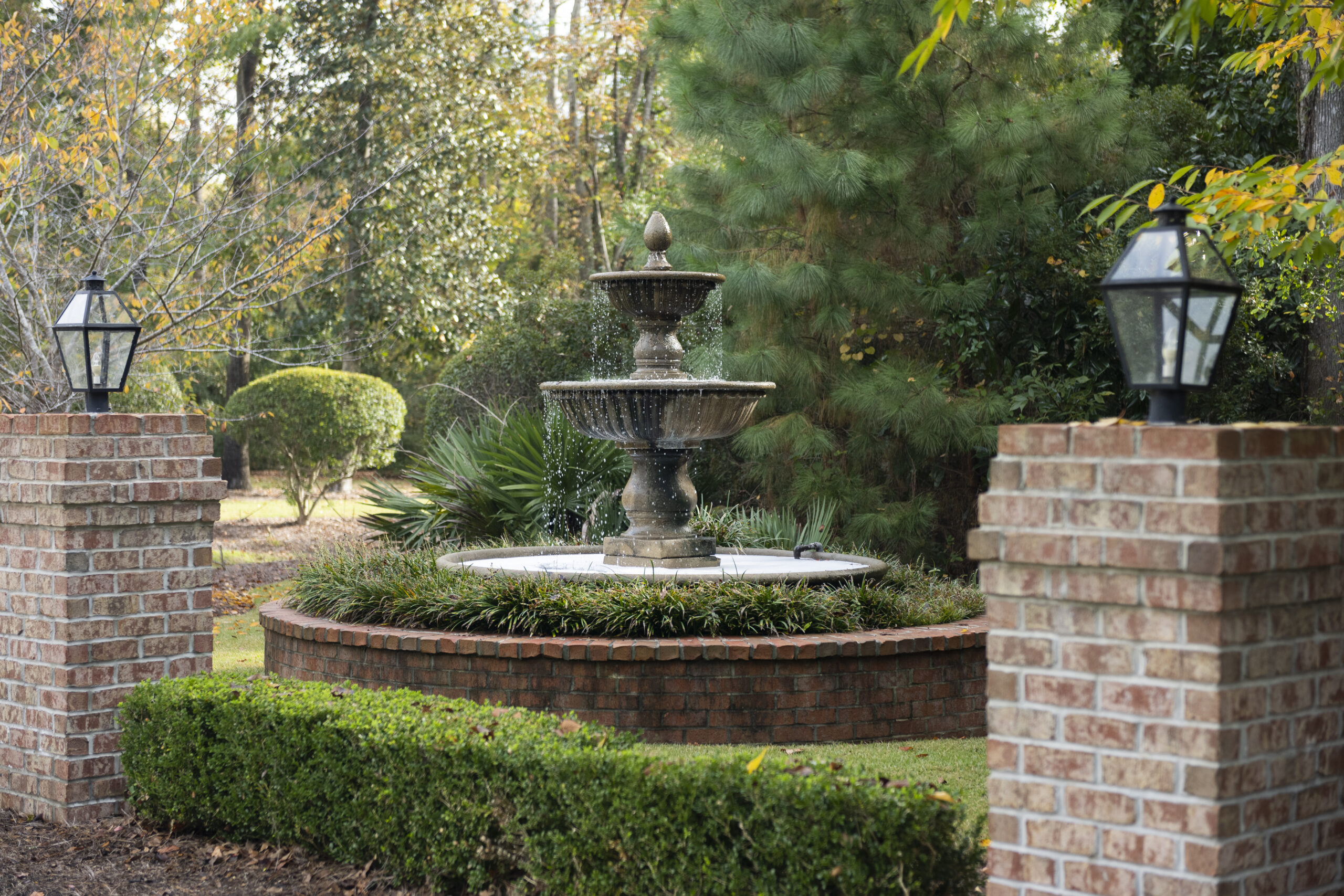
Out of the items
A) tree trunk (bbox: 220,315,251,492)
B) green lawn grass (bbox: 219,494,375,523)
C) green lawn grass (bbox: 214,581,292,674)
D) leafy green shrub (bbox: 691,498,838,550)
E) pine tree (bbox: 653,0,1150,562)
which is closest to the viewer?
green lawn grass (bbox: 214,581,292,674)

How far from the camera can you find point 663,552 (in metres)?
8.22

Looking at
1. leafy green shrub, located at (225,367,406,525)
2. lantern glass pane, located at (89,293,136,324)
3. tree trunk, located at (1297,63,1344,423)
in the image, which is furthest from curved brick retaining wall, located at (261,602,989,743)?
leafy green shrub, located at (225,367,406,525)

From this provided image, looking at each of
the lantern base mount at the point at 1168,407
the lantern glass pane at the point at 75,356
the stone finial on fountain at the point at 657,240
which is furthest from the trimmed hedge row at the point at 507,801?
the stone finial on fountain at the point at 657,240

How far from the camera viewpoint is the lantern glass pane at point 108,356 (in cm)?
520

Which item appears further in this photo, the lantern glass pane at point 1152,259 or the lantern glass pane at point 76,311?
the lantern glass pane at point 76,311

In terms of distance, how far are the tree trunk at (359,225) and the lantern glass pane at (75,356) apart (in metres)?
14.7

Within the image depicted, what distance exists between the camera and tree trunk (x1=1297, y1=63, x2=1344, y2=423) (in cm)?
952

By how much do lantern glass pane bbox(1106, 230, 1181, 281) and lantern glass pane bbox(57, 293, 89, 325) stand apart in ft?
13.0

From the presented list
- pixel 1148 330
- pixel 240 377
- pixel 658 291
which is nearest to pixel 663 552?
pixel 658 291

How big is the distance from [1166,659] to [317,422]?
15.8m

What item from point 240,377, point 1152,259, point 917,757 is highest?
point 240,377

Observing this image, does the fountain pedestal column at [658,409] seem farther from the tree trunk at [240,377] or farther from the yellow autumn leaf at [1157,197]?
the tree trunk at [240,377]

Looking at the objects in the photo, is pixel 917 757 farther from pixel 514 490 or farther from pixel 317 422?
pixel 317 422

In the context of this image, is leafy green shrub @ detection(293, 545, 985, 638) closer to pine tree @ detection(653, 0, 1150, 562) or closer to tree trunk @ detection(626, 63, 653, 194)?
pine tree @ detection(653, 0, 1150, 562)
